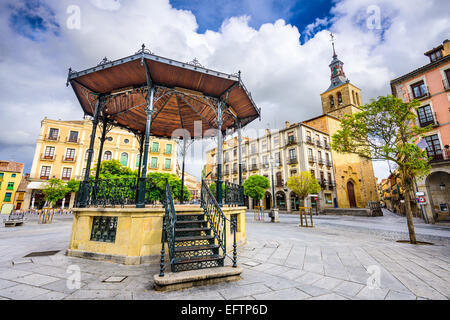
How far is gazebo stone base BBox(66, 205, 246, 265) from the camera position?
467 cm

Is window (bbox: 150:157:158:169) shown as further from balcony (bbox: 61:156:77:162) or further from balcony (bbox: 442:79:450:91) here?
balcony (bbox: 442:79:450:91)

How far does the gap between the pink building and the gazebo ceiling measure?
18.0 m

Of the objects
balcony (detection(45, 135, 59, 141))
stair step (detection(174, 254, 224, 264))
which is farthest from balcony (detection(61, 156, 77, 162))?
stair step (detection(174, 254, 224, 264))

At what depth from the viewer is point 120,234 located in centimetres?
485

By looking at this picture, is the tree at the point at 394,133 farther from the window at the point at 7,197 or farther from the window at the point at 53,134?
the window at the point at 7,197

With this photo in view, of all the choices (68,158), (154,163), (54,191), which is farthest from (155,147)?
(54,191)

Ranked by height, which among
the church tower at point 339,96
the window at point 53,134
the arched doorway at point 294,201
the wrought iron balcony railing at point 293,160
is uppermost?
the church tower at point 339,96

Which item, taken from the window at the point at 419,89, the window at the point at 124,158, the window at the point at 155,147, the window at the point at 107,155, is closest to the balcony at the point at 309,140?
the window at the point at 419,89

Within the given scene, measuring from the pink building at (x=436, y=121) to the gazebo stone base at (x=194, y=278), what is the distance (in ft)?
68.4

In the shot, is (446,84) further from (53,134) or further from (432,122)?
(53,134)

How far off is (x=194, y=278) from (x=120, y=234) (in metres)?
2.65

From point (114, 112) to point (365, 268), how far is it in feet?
33.6

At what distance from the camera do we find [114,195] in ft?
18.6

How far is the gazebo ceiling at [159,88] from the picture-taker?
5.80 m
